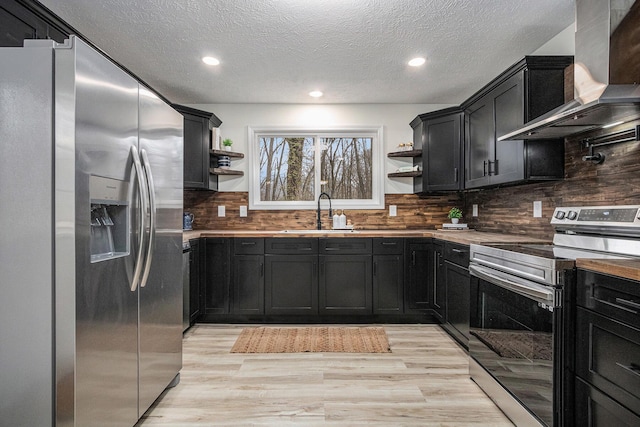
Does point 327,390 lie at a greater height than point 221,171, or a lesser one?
lesser

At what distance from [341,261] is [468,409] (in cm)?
181

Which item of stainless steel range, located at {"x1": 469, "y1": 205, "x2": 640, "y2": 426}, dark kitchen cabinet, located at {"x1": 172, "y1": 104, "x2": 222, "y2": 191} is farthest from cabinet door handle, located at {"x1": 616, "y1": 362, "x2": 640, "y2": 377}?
dark kitchen cabinet, located at {"x1": 172, "y1": 104, "x2": 222, "y2": 191}

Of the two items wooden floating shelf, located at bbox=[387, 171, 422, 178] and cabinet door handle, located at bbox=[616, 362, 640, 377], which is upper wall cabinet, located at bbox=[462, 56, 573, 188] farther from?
cabinet door handle, located at bbox=[616, 362, 640, 377]

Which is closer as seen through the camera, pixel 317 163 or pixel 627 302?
pixel 627 302

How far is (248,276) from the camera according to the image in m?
3.63

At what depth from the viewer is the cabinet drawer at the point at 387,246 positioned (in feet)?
12.0

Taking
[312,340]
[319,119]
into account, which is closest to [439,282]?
[312,340]

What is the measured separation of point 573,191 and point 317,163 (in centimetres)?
261

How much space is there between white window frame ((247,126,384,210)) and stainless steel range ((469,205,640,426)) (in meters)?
2.03

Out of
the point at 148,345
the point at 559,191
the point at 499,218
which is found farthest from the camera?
the point at 499,218

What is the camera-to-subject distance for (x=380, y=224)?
14.1 ft

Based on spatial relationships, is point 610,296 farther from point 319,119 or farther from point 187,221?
point 187,221

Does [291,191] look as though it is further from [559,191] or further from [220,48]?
[559,191]

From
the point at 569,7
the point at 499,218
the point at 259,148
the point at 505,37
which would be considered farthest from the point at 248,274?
the point at 569,7
